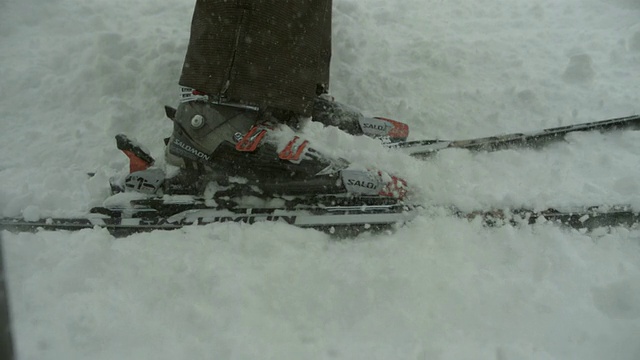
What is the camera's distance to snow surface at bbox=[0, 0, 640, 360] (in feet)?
6.48

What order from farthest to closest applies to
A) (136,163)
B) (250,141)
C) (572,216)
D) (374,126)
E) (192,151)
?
(374,126) < (136,163) < (192,151) < (250,141) < (572,216)

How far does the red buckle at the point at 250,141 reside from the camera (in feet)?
9.49

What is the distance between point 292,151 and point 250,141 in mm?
304

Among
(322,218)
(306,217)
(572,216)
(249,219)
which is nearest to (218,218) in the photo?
(249,219)

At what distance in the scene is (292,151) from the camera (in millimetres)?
2953

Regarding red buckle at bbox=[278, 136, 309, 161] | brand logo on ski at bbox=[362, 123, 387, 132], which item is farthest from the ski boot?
brand logo on ski at bbox=[362, 123, 387, 132]

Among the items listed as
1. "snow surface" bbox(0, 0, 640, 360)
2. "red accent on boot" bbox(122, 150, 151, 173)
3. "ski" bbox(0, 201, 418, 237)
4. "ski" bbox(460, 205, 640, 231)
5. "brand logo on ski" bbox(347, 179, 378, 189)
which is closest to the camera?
"snow surface" bbox(0, 0, 640, 360)

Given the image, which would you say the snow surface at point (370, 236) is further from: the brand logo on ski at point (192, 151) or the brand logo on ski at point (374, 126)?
the brand logo on ski at point (192, 151)

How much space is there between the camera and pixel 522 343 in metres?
1.92

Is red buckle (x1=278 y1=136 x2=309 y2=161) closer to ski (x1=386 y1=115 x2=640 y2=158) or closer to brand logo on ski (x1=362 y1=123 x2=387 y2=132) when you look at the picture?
brand logo on ski (x1=362 y1=123 x2=387 y2=132)

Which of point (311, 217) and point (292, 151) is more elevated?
point (292, 151)

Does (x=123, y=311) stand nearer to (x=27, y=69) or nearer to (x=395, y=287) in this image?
(x=395, y=287)

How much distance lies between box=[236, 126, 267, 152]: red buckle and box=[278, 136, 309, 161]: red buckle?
18 centimetres

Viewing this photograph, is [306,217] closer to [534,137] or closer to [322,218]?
[322,218]
